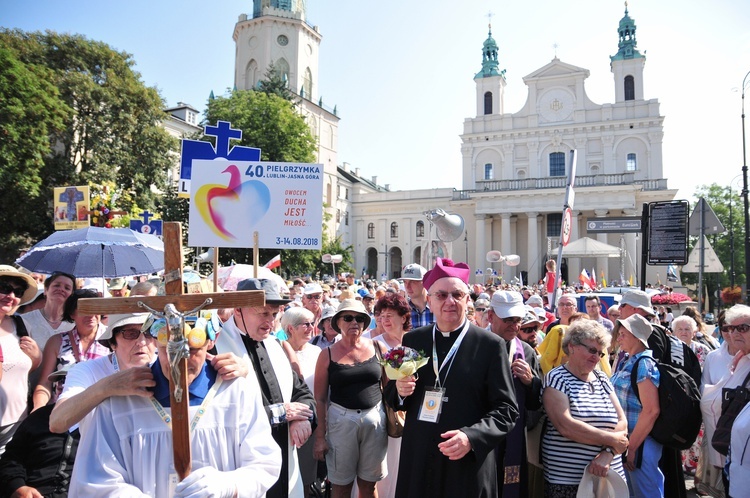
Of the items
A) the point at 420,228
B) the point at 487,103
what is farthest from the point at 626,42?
the point at 420,228

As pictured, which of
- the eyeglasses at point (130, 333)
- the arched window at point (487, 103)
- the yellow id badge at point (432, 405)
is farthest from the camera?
Result: the arched window at point (487, 103)

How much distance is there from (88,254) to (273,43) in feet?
156

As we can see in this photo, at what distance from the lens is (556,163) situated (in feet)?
158

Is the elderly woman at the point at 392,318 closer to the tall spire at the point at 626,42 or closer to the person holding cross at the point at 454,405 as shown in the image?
the person holding cross at the point at 454,405

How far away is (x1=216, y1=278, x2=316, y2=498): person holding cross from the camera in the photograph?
10.1ft

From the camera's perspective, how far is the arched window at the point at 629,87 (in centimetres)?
4741

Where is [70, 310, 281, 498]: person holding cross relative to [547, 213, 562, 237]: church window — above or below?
below

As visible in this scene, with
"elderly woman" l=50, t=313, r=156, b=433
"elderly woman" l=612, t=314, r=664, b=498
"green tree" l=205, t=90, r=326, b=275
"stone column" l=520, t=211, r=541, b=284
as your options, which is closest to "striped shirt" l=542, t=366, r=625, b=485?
"elderly woman" l=612, t=314, r=664, b=498

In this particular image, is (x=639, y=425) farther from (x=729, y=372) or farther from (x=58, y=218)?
(x=58, y=218)

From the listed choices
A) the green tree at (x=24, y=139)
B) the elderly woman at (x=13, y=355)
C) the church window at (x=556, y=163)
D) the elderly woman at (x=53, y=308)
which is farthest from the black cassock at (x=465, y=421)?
the church window at (x=556, y=163)

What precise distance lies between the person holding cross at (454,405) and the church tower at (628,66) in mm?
51622

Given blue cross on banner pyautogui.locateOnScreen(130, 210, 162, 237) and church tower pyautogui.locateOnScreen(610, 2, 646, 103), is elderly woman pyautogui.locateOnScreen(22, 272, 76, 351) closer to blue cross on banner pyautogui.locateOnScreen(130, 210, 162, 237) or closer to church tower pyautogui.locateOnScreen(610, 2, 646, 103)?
blue cross on banner pyautogui.locateOnScreen(130, 210, 162, 237)

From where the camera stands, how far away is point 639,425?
152 inches

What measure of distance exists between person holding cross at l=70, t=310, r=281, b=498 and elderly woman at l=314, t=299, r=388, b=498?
173cm
